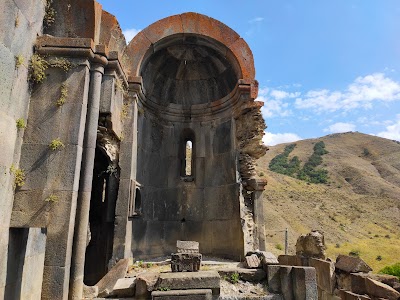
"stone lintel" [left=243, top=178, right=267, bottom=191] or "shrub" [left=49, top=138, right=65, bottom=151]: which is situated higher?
"shrub" [left=49, top=138, right=65, bottom=151]

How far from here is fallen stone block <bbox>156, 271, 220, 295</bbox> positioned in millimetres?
4605

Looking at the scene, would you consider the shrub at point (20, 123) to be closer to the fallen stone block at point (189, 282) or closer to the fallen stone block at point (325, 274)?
the fallen stone block at point (189, 282)

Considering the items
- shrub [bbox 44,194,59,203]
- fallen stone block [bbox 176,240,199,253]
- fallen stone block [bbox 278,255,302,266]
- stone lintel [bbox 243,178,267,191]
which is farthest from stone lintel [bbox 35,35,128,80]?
fallen stone block [bbox 278,255,302,266]

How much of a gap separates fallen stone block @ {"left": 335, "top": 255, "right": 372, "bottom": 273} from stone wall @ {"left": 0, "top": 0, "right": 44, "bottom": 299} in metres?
6.28

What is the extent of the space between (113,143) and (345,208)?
3518 cm

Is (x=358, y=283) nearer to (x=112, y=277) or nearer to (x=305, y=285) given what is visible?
(x=305, y=285)

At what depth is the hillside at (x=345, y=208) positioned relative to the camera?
80.3ft

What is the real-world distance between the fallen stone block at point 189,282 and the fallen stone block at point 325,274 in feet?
10.3

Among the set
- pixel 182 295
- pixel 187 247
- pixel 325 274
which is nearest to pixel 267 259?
pixel 187 247

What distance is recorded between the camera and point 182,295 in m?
4.45

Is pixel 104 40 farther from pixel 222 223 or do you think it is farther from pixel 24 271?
pixel 222 223

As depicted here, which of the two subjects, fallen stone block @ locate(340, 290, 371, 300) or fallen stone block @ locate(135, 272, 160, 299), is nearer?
fallen stone block @ locate(135, 272, 160, 299)

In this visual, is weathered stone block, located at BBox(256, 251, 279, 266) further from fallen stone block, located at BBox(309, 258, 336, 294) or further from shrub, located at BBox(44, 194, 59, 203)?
shrub, located at BBox(44, 194, 59, 203)

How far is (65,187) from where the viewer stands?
5035 millimetres
